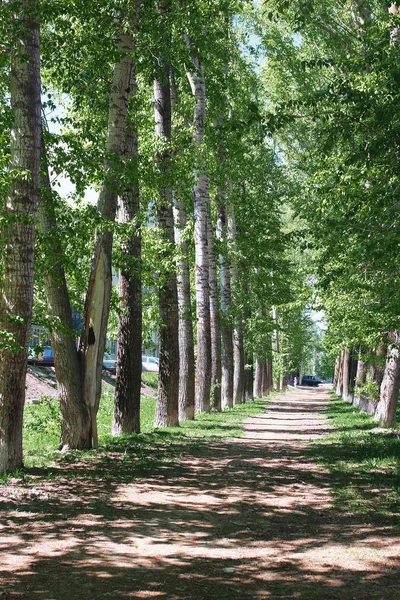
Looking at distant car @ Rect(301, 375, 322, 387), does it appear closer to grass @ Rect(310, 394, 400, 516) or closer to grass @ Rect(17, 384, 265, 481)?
grass @ Rect(17, 384, 265, 481)

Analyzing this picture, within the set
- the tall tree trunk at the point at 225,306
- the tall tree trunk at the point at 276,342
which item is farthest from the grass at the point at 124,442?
the tall tree trunk at the point at 276,342

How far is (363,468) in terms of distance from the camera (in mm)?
11469

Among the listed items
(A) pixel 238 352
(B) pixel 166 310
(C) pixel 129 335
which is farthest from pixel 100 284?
(A) pixel 238 352

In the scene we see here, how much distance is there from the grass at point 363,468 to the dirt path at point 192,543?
364 mm

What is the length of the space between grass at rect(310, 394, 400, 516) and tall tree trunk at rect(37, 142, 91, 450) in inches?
162

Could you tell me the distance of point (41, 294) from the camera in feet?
39.2

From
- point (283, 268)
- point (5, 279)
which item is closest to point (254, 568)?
point (5, 279)

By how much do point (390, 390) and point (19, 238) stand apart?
1237cm

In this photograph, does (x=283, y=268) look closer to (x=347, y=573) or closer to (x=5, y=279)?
(x=5, y=279)

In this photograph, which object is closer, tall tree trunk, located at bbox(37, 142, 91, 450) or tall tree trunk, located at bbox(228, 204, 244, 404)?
tall tree trunk, located at bbox(37, 142, 91, 450)

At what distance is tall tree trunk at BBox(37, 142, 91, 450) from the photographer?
10773 mm

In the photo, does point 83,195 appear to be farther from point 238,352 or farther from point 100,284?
point 238,352

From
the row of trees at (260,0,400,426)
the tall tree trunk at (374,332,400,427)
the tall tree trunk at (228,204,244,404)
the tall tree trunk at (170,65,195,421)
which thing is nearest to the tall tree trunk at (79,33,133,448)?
the row of trees at (260,0,400,426)

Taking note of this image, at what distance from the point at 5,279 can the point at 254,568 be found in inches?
204
